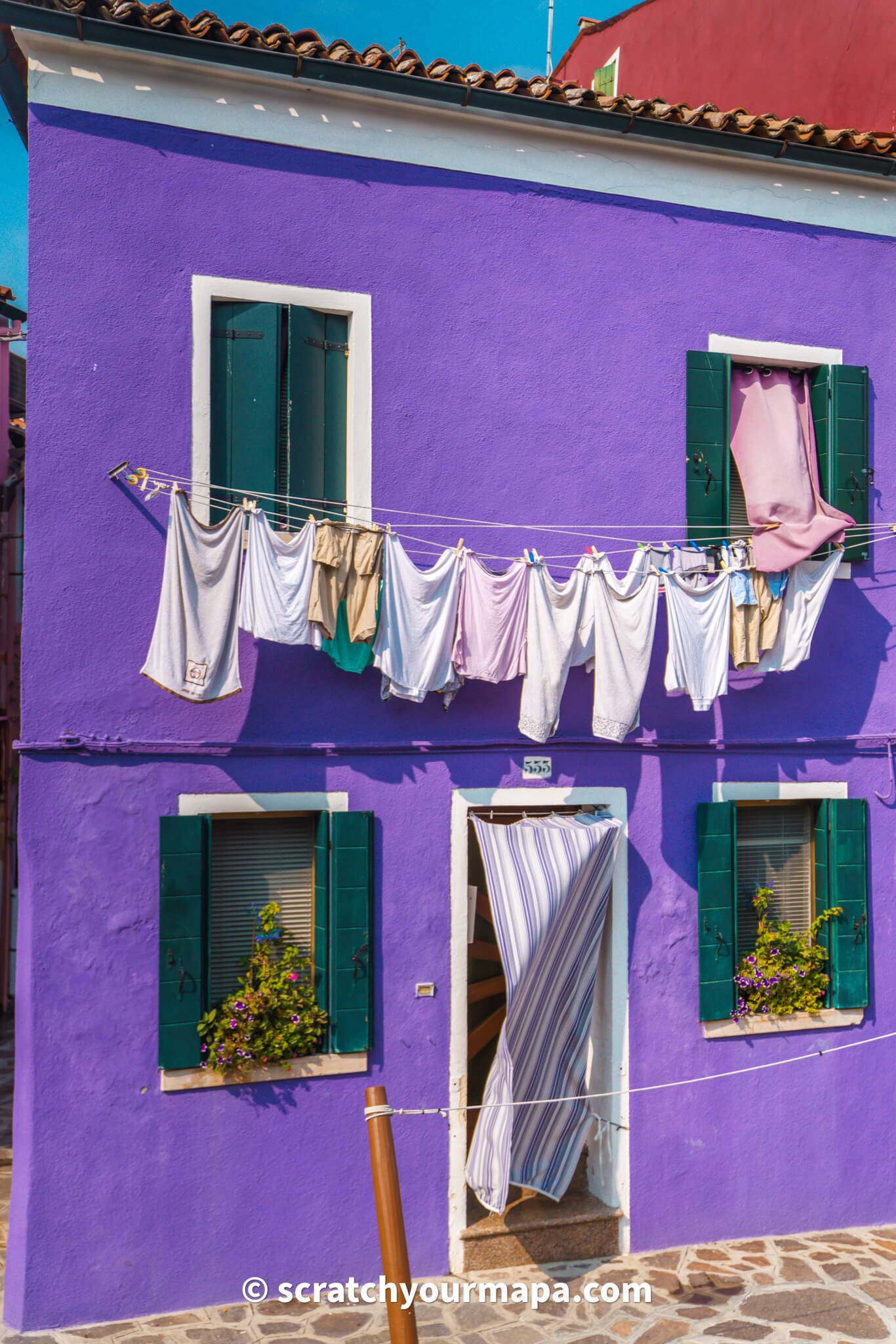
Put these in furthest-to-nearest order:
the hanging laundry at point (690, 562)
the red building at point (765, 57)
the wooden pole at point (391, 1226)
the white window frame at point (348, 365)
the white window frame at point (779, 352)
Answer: the red building at point (765, 57) → the white window frame at point (779, 352) → the hanging laundry at point (690, 562) → the white window frame at point (348, 365) → the wooden pole at point (391, 1226)

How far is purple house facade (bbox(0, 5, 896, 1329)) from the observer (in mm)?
6742

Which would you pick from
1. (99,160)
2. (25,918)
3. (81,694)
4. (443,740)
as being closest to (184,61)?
(99,160)

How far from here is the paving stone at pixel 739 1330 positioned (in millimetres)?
6660

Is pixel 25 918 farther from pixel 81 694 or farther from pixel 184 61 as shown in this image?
pixel 184 61

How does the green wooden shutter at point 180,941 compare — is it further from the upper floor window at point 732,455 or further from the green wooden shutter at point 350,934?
the upper floor window at point 732,455

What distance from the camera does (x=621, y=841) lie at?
7.82m

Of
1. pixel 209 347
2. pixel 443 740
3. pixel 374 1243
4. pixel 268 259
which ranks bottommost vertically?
pixel 374 1243

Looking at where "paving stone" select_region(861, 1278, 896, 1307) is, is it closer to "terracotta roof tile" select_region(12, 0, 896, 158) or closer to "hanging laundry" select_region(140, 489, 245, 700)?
"hanging laundry" select_region(140, 489, 245, 700)

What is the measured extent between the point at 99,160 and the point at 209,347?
1.22 meters

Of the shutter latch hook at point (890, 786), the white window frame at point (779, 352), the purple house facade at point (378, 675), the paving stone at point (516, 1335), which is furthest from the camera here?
the shutter latch hook at point (890, 786)

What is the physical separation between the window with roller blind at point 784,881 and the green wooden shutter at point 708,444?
76.6 inches

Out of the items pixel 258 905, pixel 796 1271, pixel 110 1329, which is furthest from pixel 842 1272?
→ pixel 110 1329

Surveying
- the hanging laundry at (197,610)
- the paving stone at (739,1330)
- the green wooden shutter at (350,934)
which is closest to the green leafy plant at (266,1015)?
the green wooden shutter at (350,934)

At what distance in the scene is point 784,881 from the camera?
8.41 meters
